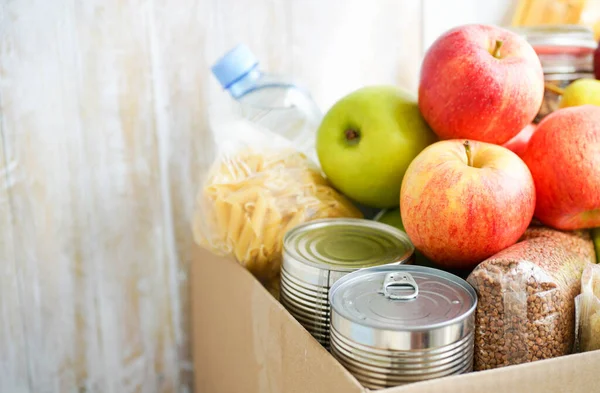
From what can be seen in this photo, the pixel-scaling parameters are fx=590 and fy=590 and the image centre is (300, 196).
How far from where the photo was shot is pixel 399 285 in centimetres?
58

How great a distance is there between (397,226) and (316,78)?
0.37 metres

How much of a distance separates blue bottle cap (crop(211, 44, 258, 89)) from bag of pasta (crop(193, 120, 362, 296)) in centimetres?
9

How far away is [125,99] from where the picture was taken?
0.93m

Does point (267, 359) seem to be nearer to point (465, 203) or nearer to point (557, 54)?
point (465, 203)

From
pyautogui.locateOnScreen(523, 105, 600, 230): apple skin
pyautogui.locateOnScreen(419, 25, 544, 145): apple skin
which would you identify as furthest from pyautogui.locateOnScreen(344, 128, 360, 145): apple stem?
pyautogui.locateOnScreen(523, 105, 600, 230): apple skin

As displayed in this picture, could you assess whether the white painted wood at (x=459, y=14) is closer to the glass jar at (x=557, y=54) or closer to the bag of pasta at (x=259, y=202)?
the glass jar at (x=557, y=54)

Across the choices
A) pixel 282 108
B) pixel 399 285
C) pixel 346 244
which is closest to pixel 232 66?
pixel 282 108

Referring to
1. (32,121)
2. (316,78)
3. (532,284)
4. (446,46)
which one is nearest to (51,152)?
(32,121)

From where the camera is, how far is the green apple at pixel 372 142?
2.50ft

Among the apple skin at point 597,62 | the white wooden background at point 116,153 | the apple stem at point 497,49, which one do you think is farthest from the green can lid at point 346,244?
the apple skin at point 597,62

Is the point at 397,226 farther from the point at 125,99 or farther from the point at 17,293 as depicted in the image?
the point at 17,293

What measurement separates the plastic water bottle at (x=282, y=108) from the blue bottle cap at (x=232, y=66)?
0.03 meters

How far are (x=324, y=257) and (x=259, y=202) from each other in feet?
0.44

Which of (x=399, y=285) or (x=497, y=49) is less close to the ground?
(x=497, y=49)
